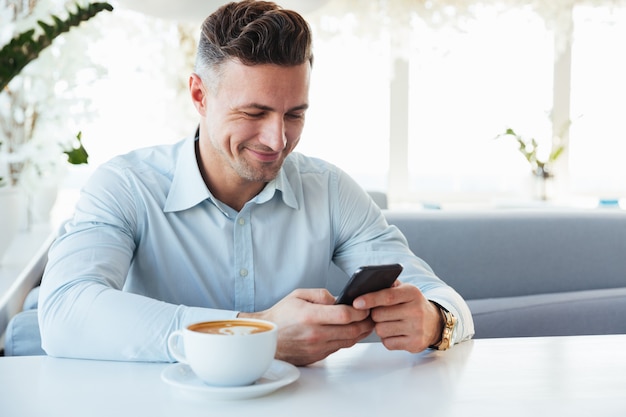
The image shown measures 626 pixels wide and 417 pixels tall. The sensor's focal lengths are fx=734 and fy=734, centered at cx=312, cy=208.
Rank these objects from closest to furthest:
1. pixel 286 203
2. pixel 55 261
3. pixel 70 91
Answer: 1. pixel 55 261
2. pixel 286 203
3. pixel 70 91

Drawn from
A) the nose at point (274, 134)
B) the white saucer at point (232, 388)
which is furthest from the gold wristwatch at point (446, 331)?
the nose at point (274, 134)

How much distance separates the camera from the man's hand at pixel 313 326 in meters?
0.99

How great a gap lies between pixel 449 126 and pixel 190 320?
18.2ft

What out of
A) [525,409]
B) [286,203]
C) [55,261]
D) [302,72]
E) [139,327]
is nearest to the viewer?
[525,409]

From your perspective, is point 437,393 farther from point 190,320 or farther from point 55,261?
point 55,261

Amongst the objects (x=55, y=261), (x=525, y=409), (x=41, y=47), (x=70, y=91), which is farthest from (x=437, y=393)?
(x=70, y=91)

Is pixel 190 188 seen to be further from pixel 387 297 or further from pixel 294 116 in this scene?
pixel 387 297

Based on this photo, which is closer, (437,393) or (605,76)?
(437,393)

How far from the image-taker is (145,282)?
4.69ft

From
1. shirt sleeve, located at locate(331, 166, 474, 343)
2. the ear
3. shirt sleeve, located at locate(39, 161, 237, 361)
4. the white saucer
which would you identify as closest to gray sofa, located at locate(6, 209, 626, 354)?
shirt sleeve, located at locate(331, 166, 474, 343)

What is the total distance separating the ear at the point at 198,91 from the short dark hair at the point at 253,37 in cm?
2

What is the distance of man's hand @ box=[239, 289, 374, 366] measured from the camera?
99 centimetres

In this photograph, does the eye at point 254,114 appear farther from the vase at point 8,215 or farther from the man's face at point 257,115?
the vase at point 8,215

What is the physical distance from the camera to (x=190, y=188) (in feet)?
4.67
